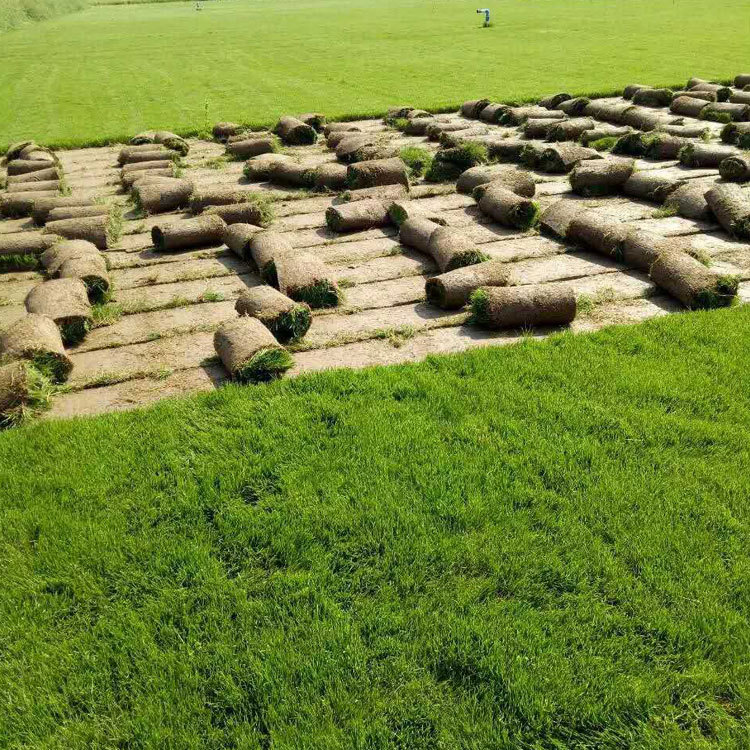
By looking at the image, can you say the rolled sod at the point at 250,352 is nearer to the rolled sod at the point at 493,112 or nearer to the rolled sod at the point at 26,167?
the rolled sod at the point at 26,167

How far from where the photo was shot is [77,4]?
9419 cm

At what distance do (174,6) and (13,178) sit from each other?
91663 millimetres

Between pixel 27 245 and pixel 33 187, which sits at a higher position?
pixel 33 187

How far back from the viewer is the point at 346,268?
33.6 feet

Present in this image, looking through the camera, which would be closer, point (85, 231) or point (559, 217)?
point (559, 217)

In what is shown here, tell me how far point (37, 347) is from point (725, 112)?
1760 centimetres

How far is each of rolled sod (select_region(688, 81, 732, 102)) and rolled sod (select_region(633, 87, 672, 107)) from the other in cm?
130

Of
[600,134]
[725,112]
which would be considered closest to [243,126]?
[600,134]

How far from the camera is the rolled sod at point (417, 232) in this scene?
410 inches

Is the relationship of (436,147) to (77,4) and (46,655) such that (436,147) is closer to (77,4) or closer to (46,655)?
(46,655)

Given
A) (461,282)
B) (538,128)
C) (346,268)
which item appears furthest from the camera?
(538,128)

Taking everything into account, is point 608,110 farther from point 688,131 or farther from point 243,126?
point 243,126

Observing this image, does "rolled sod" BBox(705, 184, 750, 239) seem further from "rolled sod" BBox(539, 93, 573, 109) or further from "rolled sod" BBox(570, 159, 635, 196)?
"rolled sod" BBox(539, 93, 573, 109)

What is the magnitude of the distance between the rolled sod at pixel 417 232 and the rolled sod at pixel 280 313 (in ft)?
9.84
